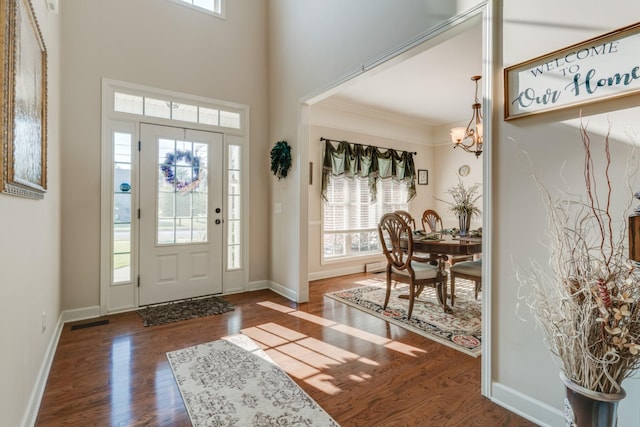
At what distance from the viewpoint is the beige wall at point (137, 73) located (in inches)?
128

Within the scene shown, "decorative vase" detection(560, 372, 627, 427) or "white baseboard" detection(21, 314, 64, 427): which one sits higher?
"decorative vase" detection(560, 372, 627, 427)

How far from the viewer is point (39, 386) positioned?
193cm

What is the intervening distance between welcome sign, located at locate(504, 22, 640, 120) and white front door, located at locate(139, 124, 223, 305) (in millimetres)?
3298

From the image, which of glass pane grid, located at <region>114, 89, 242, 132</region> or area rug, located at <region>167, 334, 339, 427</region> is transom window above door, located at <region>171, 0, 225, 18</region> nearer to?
glass pane grid, located at <region>114, 89, 242, 132</region>

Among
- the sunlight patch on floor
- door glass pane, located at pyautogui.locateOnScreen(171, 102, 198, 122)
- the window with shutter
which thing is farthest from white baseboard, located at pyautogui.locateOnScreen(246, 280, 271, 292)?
door glass pane, located at pyautogui.locateOnScreen(171, 102, 198, 122)

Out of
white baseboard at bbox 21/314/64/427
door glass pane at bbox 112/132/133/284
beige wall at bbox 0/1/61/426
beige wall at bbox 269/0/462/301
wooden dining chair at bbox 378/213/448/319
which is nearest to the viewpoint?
beige wall at bbox 0/1/61/426

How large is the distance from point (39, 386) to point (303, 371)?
1.59 meters

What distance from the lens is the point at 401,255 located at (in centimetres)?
337

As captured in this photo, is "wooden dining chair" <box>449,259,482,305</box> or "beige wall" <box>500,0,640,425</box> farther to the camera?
"wooden dining chair" <box>449,259,482,305</box>

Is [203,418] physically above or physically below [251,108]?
below

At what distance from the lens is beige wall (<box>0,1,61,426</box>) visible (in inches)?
50.7

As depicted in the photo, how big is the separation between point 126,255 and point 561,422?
3904 millimetres

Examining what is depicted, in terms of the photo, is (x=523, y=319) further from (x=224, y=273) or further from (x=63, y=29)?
(x=63, y=29)

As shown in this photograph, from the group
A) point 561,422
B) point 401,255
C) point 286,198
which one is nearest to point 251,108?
point 286,198
